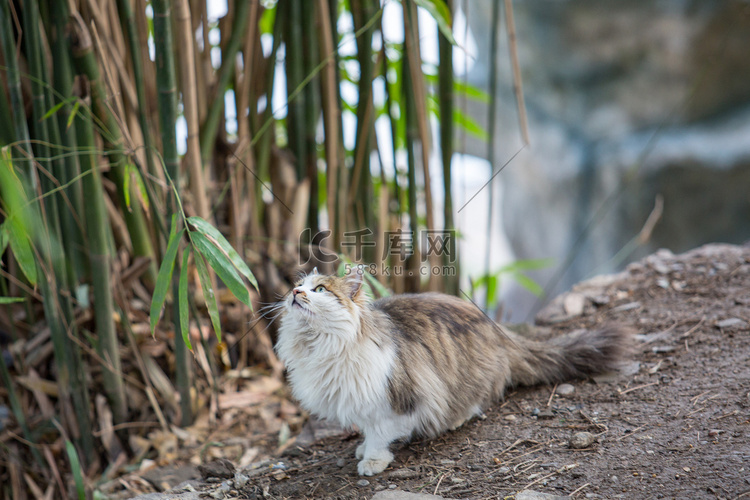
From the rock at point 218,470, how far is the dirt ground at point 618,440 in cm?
4

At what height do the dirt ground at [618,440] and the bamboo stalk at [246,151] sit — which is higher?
the bamboo stalk at [246,151]

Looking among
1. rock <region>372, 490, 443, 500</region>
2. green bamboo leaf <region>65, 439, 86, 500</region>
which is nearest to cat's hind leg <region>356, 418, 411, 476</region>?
rock <region>372, 490, 443, 500</region>

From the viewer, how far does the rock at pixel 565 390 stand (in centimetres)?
206

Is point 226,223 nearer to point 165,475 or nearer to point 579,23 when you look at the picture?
point 165,475

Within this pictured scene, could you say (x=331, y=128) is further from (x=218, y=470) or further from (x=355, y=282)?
(x=218, y=470)

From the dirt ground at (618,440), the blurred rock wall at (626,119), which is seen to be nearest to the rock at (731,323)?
the dirt ground at (618,440)

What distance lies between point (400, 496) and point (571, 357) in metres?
0.88

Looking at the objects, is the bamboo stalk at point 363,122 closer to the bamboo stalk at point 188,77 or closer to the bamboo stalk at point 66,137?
the bamboo stalk at point 188,77

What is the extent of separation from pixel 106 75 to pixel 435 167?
2527 mm

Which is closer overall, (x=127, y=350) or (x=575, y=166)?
(x=127, y=350)

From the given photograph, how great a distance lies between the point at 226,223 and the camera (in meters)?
2.81

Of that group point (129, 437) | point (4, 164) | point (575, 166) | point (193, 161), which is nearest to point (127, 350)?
point (129, 437)

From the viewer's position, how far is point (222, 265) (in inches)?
58.9

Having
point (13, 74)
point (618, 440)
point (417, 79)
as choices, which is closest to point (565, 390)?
point (618, 440)
